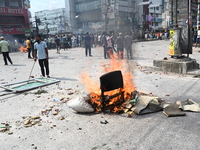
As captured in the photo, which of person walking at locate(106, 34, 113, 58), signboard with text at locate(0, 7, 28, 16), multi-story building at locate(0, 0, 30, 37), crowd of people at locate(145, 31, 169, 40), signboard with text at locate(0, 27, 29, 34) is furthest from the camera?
signboard with text at locate(0, 7, 28, 16)

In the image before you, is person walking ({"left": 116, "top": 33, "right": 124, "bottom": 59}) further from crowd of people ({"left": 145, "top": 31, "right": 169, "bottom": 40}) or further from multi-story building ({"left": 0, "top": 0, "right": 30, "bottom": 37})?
multi-story building ({"left": 0, "top": 0, "right": 30, "bottom": 37})

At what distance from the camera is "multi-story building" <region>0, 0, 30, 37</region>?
35438 mm

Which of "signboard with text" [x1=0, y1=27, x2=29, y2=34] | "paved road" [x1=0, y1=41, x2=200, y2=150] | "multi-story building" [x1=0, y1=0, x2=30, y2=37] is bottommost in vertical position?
"paved road" [x1=0, y1=41, x2=200, y2=150]

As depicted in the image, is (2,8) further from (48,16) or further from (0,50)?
(48,16)

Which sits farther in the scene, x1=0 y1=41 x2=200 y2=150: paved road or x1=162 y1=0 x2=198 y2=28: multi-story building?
x1=162 y1=0 x2=198 y2=28: multi-story building

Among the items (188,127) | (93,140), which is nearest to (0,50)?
(93,140)

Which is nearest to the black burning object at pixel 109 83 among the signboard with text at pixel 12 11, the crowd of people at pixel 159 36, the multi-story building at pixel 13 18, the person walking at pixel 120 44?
the person walking at pixel 120 44

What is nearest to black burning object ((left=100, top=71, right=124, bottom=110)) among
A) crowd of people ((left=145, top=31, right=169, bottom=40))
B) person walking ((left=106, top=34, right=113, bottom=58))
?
person walking ((left=106, top=34, right=113, bottom=58))

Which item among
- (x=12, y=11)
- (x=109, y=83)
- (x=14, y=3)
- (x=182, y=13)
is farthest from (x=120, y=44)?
(x=14, y=3)

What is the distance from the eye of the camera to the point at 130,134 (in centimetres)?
320

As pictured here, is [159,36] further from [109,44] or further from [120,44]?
[120,44]

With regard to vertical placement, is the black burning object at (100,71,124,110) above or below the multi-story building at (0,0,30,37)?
below

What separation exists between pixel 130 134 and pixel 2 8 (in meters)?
40.4

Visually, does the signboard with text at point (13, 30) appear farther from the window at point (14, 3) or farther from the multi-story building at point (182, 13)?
the multi-story building at point (182, 13)
